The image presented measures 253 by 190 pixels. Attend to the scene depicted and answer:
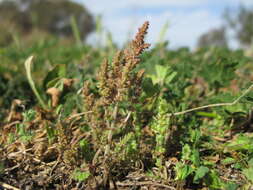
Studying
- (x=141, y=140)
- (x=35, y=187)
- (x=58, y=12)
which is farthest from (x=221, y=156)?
(x=58, y=12)

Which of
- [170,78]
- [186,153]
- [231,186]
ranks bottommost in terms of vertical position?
[231,186]

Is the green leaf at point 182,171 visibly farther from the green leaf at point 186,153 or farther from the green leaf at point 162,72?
the green leaf at point 162,72

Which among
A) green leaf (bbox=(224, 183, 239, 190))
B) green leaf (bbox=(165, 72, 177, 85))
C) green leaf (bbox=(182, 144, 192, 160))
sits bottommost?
green leaf (bbox=(224, 183, 239, 190))

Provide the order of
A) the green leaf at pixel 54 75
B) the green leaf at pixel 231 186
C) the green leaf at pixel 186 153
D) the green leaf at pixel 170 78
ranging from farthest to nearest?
the green leaf at pixel 54 75 < the green leaf at pixel 170 78 < the green leaf at pixel 186 153 < the green leaf at pixel 231 186

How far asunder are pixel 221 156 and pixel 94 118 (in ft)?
1.90

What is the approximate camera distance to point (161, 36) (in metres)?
2.91

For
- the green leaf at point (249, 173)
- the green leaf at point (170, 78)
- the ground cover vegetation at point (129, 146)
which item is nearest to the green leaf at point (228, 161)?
the ground cover vegetation at point (129, 146)

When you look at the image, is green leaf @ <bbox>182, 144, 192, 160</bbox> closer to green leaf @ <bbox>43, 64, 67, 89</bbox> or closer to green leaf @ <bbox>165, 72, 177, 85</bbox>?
green leaf @ <bbox>165, 72, 177, 85</bbox>

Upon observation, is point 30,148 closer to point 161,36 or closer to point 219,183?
point 219,183

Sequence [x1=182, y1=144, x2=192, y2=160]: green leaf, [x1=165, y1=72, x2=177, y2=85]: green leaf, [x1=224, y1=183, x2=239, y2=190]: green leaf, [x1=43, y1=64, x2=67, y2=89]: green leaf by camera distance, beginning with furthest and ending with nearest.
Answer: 1. [x1=43, y1=64, x2=67, y2=89]: green leaf
2. [x1=165, y1=72, x2=177, y2=85]: green leaf
3. [x1=182, y1=144, x2=192, y2=160]: green leaf
4. [x1=224, y1=183, x2=239, y2=190]: green leaf

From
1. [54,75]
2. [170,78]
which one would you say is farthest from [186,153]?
[54,75]

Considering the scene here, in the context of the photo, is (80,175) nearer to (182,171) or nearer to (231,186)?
(182,171)

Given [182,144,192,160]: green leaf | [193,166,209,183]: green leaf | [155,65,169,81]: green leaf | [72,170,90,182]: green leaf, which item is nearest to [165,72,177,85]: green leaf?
[155,65,169,81]: green leaf

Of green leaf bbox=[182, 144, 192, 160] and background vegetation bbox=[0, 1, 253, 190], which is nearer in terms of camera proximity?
background vegetation bbox=[0, 1, 253, 190]
